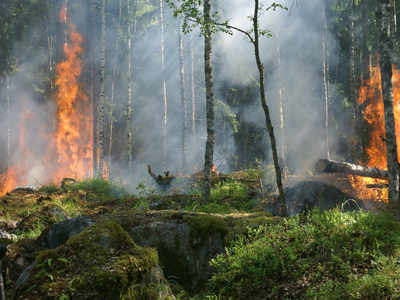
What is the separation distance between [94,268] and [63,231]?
2664 millimetres

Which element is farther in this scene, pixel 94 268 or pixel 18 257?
pixel 18 257

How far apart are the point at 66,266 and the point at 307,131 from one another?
2609 cm

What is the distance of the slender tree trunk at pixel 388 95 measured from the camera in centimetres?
830

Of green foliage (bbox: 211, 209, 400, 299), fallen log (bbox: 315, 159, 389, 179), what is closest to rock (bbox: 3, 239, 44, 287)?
green foliage (bbox: 211, 209, 400, 299)

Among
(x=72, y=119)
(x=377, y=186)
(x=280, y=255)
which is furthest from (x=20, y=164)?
(x=280, y=255)

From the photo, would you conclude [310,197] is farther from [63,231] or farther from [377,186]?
[63,231]

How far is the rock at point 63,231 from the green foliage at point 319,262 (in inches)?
93.6

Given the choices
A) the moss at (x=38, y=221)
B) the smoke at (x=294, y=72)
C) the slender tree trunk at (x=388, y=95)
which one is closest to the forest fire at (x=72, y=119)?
the smoke at (x=294, y=72)

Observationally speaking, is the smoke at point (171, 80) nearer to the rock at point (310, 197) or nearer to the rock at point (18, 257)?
the rock at point (310, 197)

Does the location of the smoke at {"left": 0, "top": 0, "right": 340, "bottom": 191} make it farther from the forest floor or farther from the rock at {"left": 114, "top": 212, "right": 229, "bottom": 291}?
the forest floor

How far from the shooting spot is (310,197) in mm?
10055

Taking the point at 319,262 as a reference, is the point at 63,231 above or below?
above

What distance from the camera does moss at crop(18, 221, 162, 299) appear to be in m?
3.09

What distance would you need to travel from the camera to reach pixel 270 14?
2881 cm
